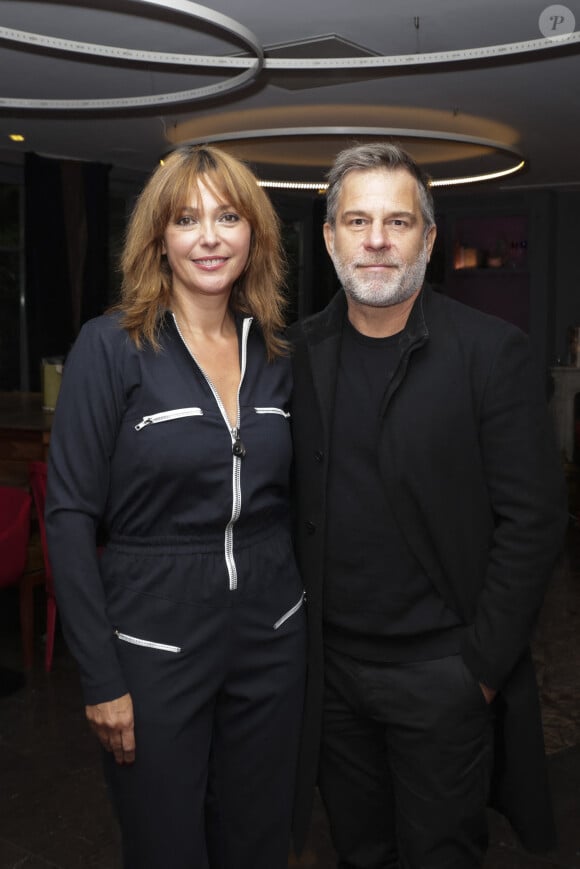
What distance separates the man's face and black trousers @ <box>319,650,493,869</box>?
0.75 m

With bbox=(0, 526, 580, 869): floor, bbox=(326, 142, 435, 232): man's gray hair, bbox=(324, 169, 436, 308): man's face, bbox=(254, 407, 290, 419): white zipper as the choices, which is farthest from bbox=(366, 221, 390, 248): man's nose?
bbox=(0, 526, 580, 869): floor

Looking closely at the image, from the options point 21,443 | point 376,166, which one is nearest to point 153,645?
point 376,166

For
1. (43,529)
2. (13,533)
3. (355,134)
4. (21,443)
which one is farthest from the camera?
(355,134)

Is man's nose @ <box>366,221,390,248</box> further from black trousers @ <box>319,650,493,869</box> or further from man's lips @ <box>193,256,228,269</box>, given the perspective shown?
black trousers @ <box>319,650,493,869</box>

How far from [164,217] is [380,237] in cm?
42

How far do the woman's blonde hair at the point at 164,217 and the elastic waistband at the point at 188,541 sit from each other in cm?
36

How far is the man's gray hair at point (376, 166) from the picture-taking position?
6.33 ft

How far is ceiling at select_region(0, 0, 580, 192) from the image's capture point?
4910mm

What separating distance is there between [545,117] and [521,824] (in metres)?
6.83

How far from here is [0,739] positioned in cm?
373

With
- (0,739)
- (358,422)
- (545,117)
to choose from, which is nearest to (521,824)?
(358,422)

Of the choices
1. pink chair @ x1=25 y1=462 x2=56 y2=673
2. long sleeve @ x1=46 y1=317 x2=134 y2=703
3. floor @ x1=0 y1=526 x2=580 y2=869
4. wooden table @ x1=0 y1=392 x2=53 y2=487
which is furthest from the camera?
wooden table @ x1=0 y1=392 x2=53 y2=487

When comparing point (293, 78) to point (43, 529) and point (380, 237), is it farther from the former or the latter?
point (380, 237)

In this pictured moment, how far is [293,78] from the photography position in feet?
21.1
